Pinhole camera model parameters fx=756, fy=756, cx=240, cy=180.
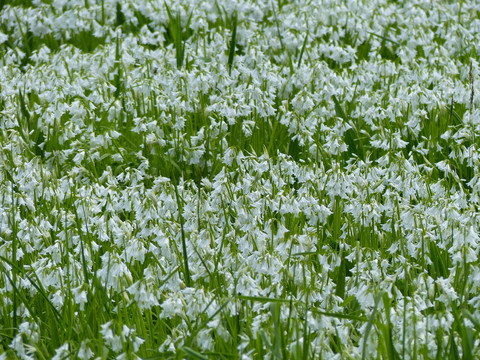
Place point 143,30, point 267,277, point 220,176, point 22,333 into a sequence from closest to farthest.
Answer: point 22,333
point 267,277
point 220,176
point 143,30

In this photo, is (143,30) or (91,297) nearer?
(91,297)

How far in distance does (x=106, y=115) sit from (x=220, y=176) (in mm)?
2350

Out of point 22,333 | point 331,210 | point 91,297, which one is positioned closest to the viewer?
point 22,333

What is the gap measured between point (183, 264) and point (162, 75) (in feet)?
12.5

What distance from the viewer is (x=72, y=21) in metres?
10.0

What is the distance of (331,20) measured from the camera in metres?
10.0

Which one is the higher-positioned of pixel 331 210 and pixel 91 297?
pixel 331 210

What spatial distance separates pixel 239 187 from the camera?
18.0 feet

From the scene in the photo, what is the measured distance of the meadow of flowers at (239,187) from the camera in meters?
4.05

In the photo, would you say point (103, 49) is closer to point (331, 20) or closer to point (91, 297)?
point (331, 20)

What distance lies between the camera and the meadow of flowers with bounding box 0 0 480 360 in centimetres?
405

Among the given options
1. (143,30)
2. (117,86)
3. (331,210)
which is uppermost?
(143,30)

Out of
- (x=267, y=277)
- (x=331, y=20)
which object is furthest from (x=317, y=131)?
(x=331, y=20)

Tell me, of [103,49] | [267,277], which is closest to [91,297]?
[267,277]
